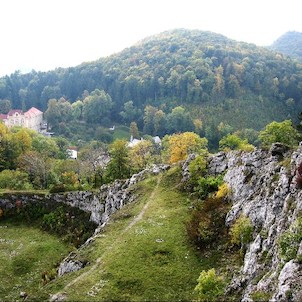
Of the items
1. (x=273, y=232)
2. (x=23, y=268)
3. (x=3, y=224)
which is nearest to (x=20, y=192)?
(x=3, y=224)

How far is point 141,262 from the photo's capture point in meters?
36.4

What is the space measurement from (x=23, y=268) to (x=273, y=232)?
34836 millimetres

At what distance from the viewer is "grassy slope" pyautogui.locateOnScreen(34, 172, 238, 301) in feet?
104

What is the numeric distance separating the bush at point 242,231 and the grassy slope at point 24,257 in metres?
24.5

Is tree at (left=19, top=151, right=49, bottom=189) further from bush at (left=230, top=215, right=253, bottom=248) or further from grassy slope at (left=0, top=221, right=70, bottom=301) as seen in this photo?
bush at (left=230, top=215, right=253, bottom=248)

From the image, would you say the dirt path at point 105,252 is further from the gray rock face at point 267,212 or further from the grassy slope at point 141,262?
the gray rock face at point 267,212

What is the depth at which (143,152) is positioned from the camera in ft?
301

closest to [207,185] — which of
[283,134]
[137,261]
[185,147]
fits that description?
[137,261]

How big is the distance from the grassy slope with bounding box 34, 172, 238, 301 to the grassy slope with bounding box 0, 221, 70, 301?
494 inches

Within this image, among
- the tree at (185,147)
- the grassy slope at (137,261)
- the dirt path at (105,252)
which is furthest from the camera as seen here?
the tree at (185,147)

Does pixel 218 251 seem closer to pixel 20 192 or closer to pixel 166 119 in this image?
pixel 20 192

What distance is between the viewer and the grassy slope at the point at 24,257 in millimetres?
47000

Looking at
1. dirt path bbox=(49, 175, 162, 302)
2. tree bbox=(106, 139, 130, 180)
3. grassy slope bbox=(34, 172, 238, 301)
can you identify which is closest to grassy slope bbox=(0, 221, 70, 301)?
grassy slope bbox=(34, 172, 238, 301)

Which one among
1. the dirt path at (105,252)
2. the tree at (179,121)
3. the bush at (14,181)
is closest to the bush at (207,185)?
the dirt path at (105,252)
